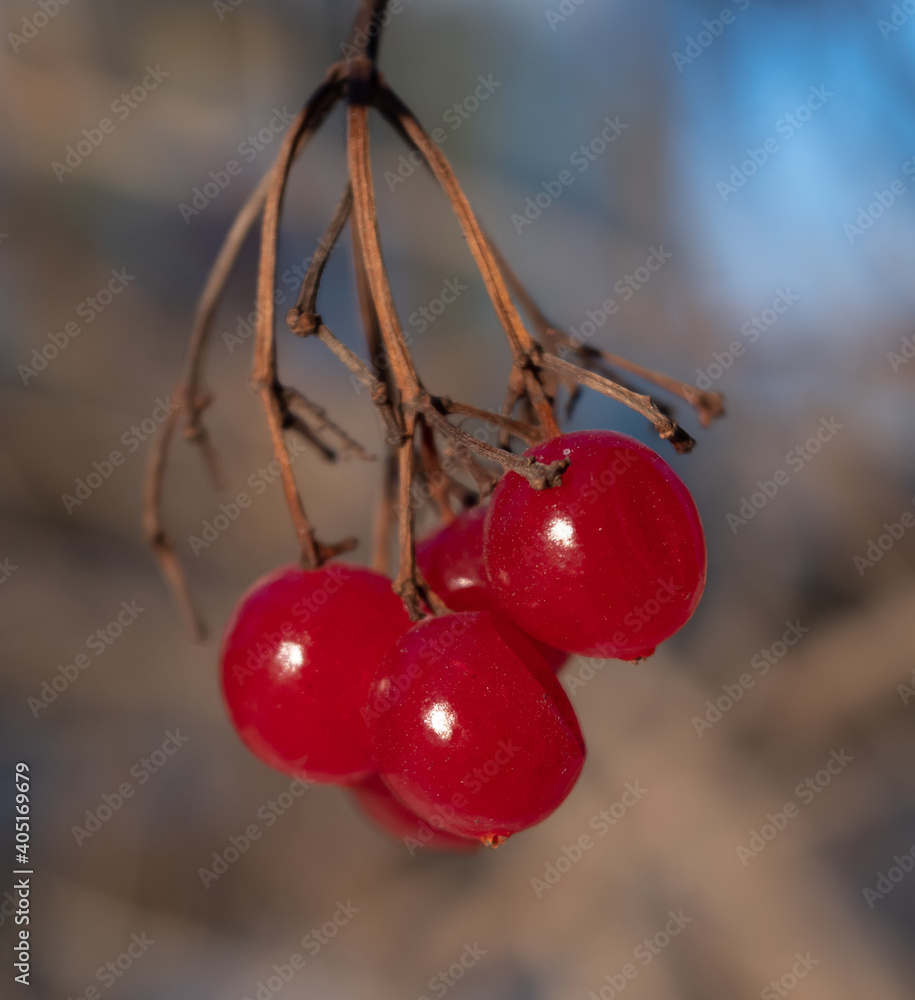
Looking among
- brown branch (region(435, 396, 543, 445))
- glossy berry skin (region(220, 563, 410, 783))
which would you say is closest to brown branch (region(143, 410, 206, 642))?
glossy berry skin (region(220, 563, 410, 783))

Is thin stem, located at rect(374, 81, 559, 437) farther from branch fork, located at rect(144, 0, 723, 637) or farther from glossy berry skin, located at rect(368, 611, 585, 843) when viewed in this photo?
glossy berry skin, located at rect(368, 611, 585, 843)

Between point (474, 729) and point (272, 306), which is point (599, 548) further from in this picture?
point (272, 306)

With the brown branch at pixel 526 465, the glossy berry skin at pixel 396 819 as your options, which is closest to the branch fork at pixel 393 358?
the brown branch at pixel 526 465

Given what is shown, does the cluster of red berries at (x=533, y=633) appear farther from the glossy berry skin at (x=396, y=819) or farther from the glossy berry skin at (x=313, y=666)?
the glossy berry skin at (x=396, y=819)

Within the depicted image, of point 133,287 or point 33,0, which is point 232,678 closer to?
point 133,287

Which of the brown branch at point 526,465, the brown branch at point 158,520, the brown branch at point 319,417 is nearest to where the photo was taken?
the brown branch at point 526,465

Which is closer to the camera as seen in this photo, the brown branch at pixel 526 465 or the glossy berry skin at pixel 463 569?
the brown branch at pixel 526 465

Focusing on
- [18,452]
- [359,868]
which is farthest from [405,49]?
[359,868]
